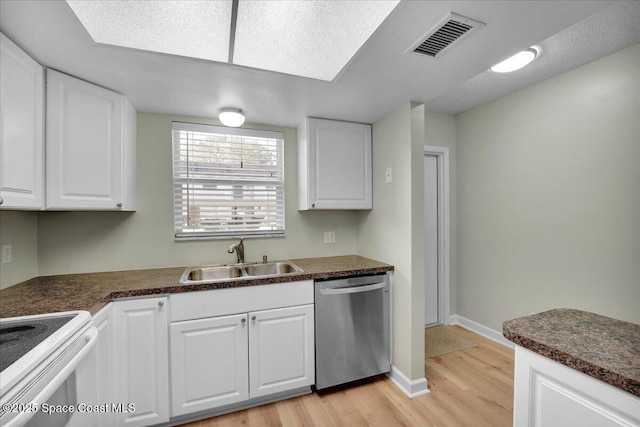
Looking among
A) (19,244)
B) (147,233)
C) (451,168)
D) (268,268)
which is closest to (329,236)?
(268,268)

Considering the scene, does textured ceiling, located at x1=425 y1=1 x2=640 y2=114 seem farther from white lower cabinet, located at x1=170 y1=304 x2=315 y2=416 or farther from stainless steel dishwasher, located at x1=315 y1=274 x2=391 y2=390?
white lower cabinet, located at x1=170 y1=304 x2=315 y2=416

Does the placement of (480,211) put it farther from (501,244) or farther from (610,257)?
(610,257)

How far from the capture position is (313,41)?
52.2 inches

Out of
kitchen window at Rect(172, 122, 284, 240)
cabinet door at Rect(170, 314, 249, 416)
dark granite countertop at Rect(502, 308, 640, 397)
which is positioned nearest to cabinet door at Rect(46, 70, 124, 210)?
kitchen window at Rect(172, 122, 284, 240)

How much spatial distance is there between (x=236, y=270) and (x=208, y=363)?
727 millimetres

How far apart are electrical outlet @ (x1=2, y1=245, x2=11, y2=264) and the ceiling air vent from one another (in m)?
2.57

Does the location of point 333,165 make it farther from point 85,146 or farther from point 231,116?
point 85,146

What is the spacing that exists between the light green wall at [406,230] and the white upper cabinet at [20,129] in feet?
7.34

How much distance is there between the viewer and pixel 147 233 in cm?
222

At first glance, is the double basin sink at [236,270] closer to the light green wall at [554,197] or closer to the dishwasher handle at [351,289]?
the dishwasher handle at [351,289]

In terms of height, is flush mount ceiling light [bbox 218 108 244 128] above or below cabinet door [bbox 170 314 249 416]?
above

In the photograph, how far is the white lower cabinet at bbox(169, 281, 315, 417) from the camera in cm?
172

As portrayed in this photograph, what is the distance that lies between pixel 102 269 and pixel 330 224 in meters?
1.91

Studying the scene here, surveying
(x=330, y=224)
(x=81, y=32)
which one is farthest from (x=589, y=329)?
(x=81, y=32)
